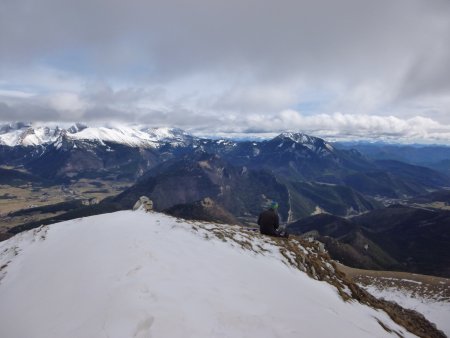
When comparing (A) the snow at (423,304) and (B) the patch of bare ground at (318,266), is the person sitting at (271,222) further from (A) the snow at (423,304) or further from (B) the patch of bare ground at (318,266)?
(A) the snow at (423,304)

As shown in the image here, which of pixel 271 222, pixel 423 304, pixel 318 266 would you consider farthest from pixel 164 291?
pixel 423 304

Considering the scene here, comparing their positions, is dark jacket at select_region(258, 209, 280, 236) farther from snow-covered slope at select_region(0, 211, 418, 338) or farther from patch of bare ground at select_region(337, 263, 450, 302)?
patch of bare ground at select_region(337, 263, 450, 302)

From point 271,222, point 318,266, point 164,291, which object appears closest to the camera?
point 164,291

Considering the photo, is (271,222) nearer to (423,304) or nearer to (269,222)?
(269,222)

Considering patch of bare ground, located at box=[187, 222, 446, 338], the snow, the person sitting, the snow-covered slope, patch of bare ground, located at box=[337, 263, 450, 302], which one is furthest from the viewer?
patch of bare ground, located at box=[337, 263, 450, 302]

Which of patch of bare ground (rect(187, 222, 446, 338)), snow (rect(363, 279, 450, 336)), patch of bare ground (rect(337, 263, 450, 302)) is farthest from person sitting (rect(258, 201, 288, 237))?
snow (rect(363, 279, 450, 336))

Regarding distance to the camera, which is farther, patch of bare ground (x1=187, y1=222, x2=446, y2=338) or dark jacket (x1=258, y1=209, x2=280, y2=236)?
dark jacket (x1=258, y1=209, x2=280, y2=236)
